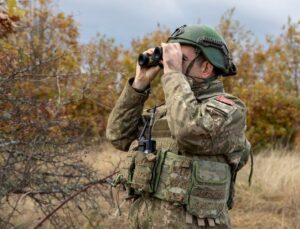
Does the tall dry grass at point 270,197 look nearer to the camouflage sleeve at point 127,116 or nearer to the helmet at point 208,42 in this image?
the camouflage sleeve at point 127,116

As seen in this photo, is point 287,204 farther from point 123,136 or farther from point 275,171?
point 123,136

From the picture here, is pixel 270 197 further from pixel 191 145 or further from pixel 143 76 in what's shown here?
pixel 191 145

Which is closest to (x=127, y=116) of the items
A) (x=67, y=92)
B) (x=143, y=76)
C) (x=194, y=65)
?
(x=143, y=76)

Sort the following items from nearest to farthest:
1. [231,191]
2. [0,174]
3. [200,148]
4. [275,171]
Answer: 1. [200,148]
2. [231,191]
3. [0,174]
4. [275,171]

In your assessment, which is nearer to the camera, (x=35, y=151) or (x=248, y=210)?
(x=35, y=151)

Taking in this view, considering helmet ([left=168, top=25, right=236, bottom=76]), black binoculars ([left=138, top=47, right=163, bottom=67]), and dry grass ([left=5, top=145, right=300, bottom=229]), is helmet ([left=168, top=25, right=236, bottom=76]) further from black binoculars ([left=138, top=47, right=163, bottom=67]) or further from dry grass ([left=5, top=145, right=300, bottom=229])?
dry grass ([left=5, top=145, right=300, bottom=229])

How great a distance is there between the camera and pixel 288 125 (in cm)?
1281

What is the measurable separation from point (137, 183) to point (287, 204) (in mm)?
5287

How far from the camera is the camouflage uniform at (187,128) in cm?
271

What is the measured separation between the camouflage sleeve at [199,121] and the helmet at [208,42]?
0.80ft

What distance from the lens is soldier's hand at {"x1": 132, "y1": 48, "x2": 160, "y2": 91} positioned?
317 cm

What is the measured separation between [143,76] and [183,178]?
67 cm

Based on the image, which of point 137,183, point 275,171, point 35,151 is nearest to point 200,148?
point 137,183

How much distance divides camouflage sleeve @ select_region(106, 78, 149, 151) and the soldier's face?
0.36 meters
